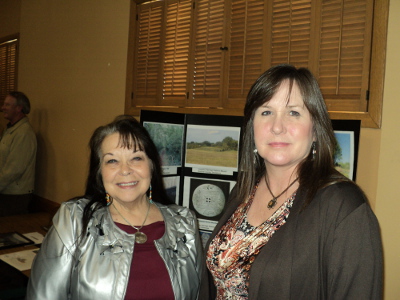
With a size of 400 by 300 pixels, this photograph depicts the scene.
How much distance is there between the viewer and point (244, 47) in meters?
A: 2.79

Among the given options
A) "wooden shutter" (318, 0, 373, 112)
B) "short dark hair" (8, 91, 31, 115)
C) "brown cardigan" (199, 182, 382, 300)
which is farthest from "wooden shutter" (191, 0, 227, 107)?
"short dark hair" (8, 91, 31, 115)

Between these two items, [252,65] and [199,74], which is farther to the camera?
[199,74]

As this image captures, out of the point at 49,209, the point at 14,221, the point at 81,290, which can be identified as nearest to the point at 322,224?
the point at 81,290

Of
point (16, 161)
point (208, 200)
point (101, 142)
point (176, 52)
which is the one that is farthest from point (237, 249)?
point (16, 161)

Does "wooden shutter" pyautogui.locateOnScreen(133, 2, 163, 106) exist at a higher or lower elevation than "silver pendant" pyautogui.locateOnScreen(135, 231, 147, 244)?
higher

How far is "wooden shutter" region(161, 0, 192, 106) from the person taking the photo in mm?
3213

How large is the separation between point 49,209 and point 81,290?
3701 mm

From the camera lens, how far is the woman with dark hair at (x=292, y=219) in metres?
1.07

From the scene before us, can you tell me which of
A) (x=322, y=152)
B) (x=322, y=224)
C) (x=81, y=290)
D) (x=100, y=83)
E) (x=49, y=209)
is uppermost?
(x=100, y=83)

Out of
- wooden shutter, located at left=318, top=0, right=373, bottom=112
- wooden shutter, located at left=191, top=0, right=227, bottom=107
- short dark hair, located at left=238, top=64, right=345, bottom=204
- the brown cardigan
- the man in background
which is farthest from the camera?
the man in background

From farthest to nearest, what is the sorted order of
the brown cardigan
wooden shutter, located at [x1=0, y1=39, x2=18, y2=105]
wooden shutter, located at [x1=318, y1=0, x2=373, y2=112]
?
1. wooden shutter, located at [x1=0, y1=39, x2=18, y2=105]
2. wooden shutter, located at [x1=318, y1=0, x2=373, y2=112]
3. the brown cardigan

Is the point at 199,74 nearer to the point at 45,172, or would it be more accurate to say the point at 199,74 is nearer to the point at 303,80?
the point at 303,80

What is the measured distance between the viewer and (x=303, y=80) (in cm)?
129

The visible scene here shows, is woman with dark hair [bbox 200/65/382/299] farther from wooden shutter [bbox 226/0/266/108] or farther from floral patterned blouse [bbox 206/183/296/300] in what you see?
wooden shutter [bbox 226/0/266/108]
